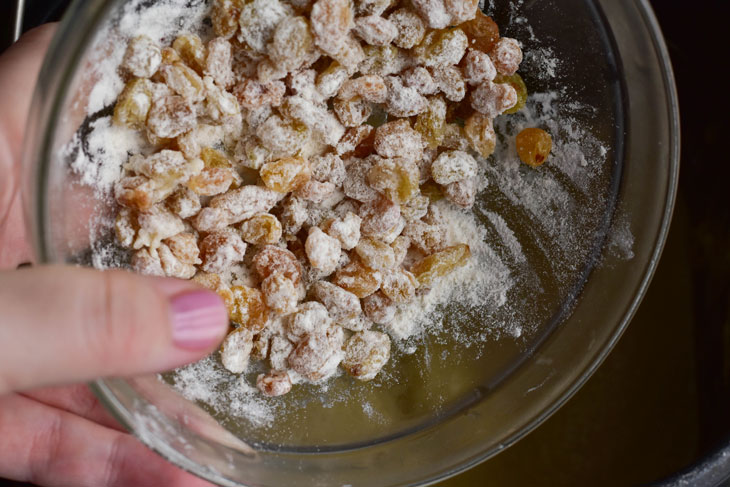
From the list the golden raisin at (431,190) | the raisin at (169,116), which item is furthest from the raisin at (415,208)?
the raisin at (169,116)

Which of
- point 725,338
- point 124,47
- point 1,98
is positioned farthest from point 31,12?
point 725,338

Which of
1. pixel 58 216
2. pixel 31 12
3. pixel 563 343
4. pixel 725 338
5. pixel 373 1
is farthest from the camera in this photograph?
pixel 725 338

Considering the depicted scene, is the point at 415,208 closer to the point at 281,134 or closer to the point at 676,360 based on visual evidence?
the point at 281,134

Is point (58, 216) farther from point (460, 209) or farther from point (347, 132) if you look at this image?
point (460, 209)

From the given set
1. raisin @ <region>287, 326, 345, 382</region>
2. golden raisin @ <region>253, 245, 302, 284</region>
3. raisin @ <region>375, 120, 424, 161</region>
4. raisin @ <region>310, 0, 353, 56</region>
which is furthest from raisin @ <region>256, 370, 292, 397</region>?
raisin @ <region>310, 0, 353, 56</region>

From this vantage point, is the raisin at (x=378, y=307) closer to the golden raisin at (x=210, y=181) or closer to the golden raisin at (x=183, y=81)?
the golden raisin at (x=210, y=181)

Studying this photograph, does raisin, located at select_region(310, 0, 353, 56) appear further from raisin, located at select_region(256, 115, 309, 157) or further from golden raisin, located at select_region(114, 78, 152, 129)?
golden raisin, located at select_region(114, 78, 152, 129)
